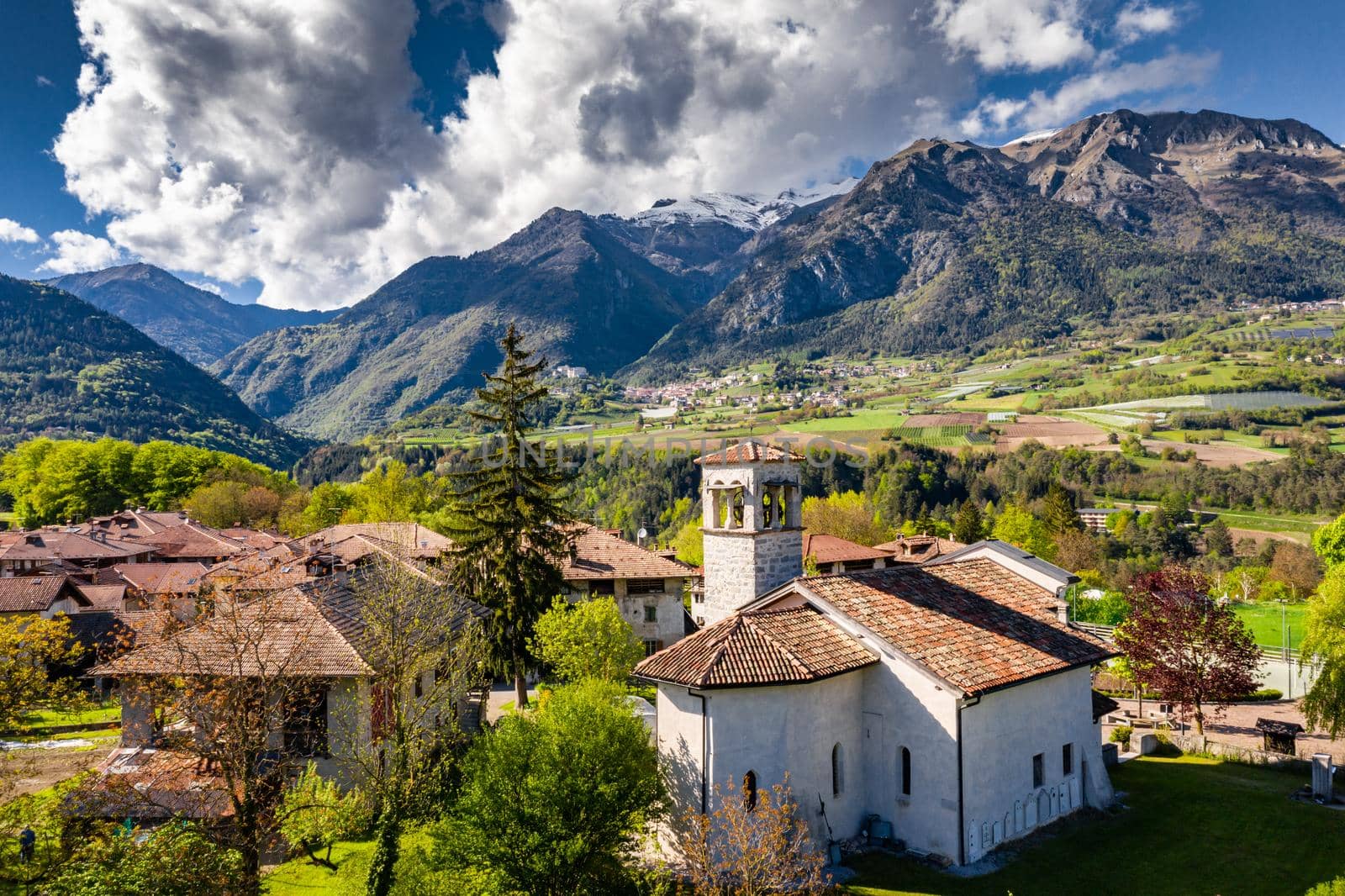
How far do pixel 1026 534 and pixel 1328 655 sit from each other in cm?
5523

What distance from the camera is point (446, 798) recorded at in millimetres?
21328

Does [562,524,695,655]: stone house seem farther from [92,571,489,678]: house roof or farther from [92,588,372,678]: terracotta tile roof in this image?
[92,588,372,678]: terracotta tile roof

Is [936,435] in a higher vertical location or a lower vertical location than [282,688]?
higher

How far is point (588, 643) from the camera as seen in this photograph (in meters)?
30.7

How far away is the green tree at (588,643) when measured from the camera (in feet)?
101

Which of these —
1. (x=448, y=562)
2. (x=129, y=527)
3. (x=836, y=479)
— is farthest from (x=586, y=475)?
(x=448, y=562)

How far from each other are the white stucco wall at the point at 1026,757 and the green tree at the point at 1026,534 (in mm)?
60041

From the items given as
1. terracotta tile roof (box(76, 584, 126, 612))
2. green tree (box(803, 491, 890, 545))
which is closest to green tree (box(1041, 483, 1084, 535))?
green tree (box(803, 491, 890, 545))

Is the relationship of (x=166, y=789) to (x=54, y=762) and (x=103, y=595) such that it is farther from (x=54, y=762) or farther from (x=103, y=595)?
(x=103, y=595)

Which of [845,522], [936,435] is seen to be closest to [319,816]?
[845,522]

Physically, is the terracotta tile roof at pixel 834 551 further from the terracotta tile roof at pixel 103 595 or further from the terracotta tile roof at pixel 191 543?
the terracotta tile roof at pixel 103 595

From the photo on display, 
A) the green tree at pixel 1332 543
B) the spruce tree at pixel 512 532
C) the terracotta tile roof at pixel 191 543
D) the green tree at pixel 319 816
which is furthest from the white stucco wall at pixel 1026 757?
the terracotta tile roof at pixel 191 543

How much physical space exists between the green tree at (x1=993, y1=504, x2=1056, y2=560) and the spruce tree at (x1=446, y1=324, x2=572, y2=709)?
60722mm

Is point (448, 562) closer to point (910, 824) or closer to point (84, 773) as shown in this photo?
point (84, 773)
